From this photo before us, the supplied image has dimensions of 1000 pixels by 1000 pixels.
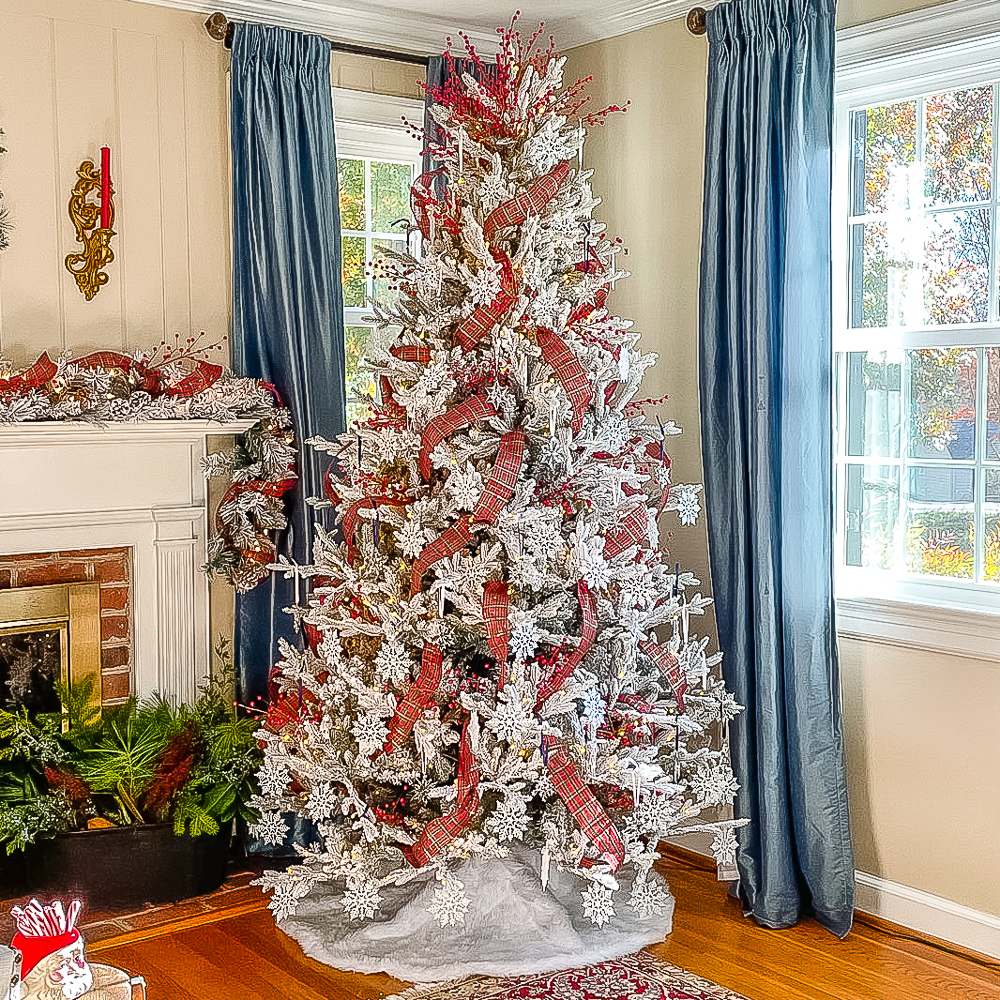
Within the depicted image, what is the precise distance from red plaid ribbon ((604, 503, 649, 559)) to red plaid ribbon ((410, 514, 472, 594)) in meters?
0.39

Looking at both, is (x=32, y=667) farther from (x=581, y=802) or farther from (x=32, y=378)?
(x=581, y=802)

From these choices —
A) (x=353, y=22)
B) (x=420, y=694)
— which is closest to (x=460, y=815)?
(x=420, y=694)

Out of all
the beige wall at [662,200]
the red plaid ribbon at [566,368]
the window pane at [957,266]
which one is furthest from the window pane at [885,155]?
the red plaid ribbon at [566,368]

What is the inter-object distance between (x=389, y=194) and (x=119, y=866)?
96.9 inches

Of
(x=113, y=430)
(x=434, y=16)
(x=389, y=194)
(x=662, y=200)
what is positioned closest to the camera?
(x=113, y=430)

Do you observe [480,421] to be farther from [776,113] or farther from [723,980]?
[723,980]

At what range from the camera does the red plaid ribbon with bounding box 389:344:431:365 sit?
3.37 metres

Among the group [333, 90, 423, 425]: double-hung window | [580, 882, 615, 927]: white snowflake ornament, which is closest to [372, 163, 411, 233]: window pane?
[333, 90, 423, 425]: double-hung window

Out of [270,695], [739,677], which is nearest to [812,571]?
[739,677]

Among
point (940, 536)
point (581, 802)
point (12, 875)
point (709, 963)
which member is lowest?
point (709, 963)

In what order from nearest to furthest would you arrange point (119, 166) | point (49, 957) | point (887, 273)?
1. point (49, 957)
2. point (887, 273)
3. point (119, 166)

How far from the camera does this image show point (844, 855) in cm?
350

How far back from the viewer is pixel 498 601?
3232 mm

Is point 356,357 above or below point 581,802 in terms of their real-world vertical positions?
above
